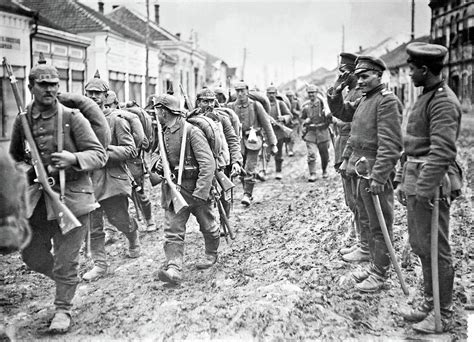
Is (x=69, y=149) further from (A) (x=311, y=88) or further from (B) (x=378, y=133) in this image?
(A) (x=311, y=88)

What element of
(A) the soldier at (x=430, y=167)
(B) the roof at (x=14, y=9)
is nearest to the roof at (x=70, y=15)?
(B) the roof at (x=14, y=9)

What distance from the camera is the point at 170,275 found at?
557 centimetres

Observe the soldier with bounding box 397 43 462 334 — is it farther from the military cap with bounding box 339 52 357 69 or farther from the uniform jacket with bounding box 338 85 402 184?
the military cap with bounding box 339 52 357 69

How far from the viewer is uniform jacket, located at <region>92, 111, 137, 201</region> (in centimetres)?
647

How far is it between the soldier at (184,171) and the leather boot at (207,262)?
0.46 m

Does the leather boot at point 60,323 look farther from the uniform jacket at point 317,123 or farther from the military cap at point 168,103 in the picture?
the uniform jacket at point 317,123

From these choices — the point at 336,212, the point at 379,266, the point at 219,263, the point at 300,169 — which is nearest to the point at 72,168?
the point at 219,263

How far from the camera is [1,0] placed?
51.7ft

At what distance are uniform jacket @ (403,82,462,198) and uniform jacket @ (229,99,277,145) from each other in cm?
632

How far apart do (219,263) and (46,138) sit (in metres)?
2.68

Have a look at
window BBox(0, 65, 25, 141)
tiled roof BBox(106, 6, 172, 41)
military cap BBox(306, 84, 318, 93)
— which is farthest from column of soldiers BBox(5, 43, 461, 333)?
tiled roof BBox(106, 6, 172, 41)

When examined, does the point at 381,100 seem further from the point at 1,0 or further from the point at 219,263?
the point at 1,0

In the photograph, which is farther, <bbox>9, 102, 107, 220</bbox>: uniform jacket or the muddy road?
<bbox>9, 102, 107, 220</bbox>: uniform jacket

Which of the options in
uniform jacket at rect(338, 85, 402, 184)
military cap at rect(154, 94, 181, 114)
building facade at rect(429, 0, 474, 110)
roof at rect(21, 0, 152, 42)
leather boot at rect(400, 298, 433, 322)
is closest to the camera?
leather boot at rect(400, 298, 433, 322)
